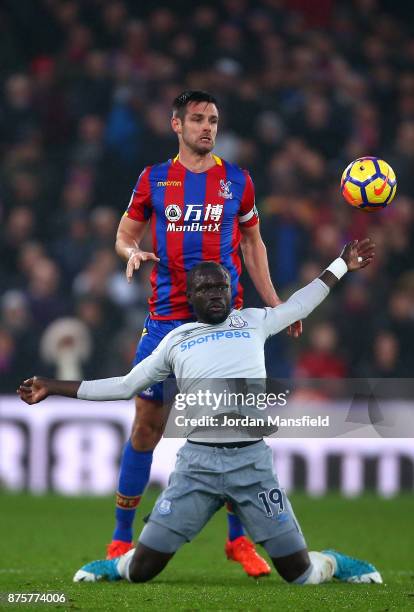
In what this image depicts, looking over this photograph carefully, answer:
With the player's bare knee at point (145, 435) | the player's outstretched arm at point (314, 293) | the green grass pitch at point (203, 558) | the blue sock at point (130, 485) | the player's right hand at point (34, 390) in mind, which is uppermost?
the player's outstretched arm at point (314, 293)

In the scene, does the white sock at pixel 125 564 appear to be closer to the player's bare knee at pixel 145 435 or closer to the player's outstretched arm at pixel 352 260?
the player's bare knee at pixel 145 435

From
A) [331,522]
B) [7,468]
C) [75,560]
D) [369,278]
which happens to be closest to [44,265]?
[7,468]

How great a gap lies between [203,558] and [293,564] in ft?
6.03

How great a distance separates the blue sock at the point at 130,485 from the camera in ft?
23.6

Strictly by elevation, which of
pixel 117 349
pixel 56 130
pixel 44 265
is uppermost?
pixel 56 130

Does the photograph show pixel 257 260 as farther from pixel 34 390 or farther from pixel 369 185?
pixel 34 390

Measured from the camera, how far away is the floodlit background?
39.7 ft

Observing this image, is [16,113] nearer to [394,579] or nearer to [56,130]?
[56,130]

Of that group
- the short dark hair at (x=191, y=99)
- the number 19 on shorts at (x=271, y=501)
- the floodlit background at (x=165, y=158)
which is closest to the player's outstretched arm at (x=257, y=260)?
the short dark hair at (x=191, y=99)

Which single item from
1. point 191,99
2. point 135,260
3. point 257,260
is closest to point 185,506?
point 135,260

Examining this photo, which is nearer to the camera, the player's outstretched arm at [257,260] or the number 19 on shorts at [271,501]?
the number 19 on shorts at [271,501]

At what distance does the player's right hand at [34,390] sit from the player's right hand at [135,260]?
63cm

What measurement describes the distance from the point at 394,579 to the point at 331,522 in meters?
3.17

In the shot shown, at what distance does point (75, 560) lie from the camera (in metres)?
7.80
